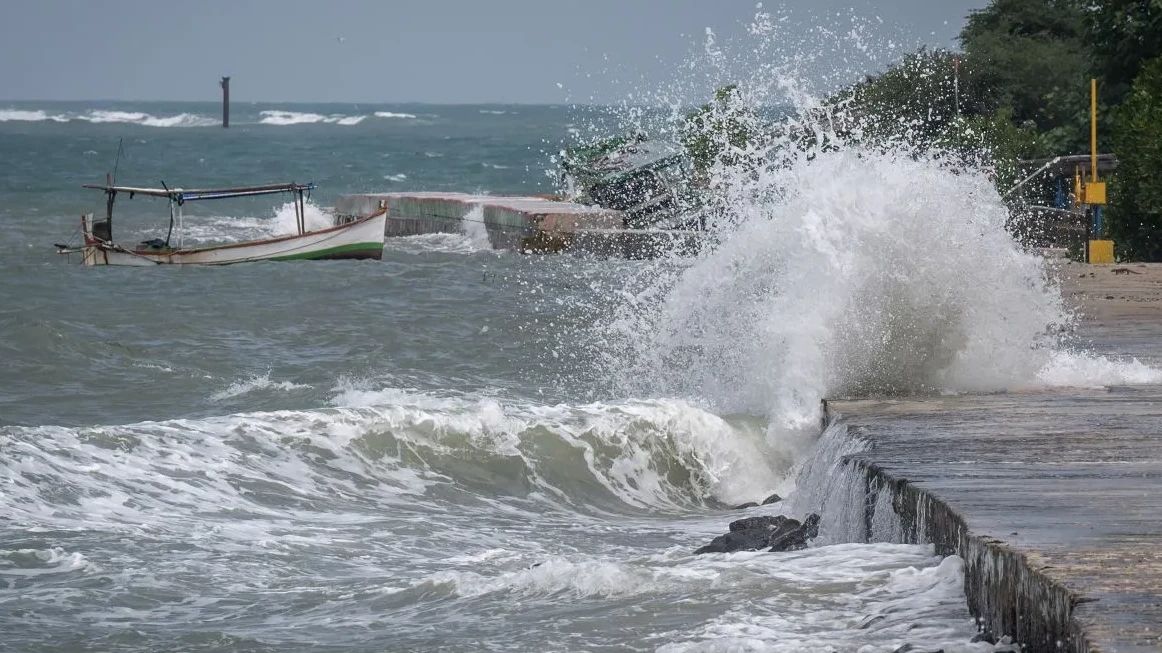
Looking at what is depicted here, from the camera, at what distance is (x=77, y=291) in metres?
20.9

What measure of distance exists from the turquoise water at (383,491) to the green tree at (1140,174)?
6060 millimetres

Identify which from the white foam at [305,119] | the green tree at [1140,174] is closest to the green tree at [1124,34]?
the green tree at [1140,174]

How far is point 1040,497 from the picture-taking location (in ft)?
19.5

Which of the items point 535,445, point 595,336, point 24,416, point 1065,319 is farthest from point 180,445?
point 595,336

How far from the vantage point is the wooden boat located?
79.9 ft

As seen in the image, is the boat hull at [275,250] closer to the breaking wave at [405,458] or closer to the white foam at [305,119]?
the breaking wave at [405,458]

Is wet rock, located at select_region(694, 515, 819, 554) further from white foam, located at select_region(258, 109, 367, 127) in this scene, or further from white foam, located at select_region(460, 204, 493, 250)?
white foam, located at select_region(258, 109, 367, 127)

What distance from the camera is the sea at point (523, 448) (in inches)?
238

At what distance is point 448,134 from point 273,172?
165ft

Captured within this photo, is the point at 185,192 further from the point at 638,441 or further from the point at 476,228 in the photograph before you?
the point at 638,441

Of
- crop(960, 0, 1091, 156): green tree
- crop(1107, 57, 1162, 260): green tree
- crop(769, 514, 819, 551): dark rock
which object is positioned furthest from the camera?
crop(960, 0, 1091, 156): green tree

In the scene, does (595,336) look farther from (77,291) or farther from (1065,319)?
(77,291)

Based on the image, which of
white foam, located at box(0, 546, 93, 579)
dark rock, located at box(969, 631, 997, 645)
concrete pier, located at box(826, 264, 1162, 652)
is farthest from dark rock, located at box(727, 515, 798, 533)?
white foam, located at box(0, 546, 93, 579)

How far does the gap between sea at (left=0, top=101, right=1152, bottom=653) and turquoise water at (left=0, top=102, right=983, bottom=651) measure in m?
0.02
